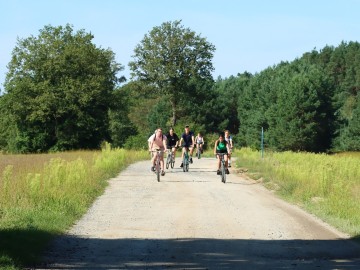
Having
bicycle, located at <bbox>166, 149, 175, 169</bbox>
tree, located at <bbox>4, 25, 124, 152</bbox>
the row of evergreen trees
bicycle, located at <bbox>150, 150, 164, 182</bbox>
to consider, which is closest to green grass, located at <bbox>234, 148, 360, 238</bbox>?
bicycle, located at <bbox>166, 149, 175, 169</bbox>

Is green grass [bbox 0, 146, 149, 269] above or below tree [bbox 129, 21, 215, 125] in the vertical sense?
below

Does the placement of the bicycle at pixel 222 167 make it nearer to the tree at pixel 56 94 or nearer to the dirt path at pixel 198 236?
the dirt path at pixel 198 236

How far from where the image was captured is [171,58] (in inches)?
3177

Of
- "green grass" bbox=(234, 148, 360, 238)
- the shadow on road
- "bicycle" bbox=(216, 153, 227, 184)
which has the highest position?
"bicycle" bbox=(216, 153, 227, 184)

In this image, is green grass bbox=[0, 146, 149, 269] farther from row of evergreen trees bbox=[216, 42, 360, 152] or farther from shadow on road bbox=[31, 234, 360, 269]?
row of evergreen trees bbox=[216, 42, 360, 152]

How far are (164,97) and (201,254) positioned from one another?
75443 millimetres

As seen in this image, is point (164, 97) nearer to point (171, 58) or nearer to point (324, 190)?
point (171, 58)

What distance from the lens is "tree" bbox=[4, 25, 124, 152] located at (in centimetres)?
5934

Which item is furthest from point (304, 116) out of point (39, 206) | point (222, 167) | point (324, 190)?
point (39, 206)

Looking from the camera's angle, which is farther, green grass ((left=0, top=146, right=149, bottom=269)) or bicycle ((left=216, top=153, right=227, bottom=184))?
bicycle ((left=216, top=153, right=227, bottom=184))

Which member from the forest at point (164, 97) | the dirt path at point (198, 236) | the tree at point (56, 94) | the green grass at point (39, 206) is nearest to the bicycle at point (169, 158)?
the green grass at point (39, 206)

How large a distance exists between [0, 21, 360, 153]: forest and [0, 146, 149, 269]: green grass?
3560 centimetres

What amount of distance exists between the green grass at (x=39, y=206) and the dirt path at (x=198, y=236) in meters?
0.32

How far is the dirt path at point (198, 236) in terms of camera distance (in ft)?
30.3
